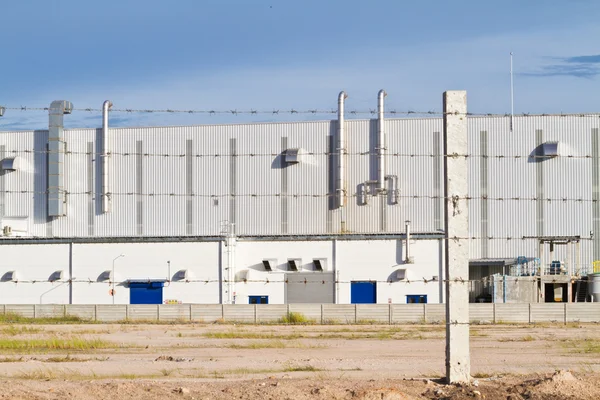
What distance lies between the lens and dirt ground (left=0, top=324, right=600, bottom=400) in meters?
17.0

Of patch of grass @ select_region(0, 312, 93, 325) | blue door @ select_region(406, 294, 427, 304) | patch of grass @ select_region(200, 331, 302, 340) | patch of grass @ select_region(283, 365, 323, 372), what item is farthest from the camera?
blue door @ select_region(406, 294, 427, 304)

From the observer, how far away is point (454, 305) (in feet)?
54.9

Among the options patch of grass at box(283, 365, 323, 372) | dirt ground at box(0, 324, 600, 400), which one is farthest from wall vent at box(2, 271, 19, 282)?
patch of grass at box(283, 365, 323, 372)

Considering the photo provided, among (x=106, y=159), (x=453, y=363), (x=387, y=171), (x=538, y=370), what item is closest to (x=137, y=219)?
(x=106, y=159)

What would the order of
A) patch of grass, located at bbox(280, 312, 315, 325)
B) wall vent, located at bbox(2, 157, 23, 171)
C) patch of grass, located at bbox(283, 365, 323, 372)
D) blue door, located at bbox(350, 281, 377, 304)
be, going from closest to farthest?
patch of grass, located at bbox(283, 365, 323, 372) → patch of grass, located at bbox(280, 312, 315, 325) → blue door, located at bbox(350, 281, 377, 304) → wall vent, located at bbox(2, 157, 23, 171)

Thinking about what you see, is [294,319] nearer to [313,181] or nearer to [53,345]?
[53,345]

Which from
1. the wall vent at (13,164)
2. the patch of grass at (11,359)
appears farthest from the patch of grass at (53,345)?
the wall vent at (13,164)

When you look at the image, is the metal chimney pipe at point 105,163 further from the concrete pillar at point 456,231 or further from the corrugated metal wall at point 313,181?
the concrete pillar at point 456,231

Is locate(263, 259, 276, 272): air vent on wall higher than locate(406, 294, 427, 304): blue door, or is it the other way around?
locate(263, 259, 276, 272): air vent on wall

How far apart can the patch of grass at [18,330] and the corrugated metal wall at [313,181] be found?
22406 mm

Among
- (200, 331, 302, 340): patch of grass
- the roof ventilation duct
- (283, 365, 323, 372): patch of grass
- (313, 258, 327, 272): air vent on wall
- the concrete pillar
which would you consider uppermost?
the roof ventilation duct

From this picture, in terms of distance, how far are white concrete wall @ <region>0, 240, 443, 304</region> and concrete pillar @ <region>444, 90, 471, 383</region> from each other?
120ft

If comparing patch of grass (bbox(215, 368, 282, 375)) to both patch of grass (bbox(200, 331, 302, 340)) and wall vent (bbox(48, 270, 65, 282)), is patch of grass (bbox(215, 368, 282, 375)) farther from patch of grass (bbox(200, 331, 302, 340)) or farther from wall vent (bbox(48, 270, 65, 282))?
wall vent (bbox(48, 270, 65, 282))

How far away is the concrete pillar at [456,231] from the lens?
1667 centimetres
